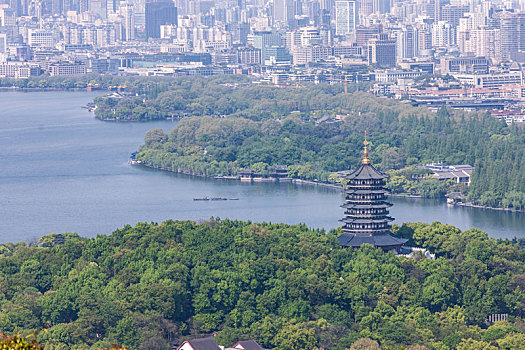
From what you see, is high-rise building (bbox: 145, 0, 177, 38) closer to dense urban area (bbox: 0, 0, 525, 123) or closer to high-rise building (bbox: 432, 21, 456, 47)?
dense urban area (bbox: 0, 0, 525, 123)

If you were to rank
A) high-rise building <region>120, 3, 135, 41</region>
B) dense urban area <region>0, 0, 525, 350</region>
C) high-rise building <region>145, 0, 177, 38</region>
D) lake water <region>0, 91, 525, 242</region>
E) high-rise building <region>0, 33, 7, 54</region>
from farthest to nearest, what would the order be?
1. high-rise building <region>120, 3, 135, 41</region>
2. high-rise building <region>145, 0, 177, 38</region>
3. high-rise building <region>0, 33, 7, 54</region>
4. lake water <region>0, 91, 525, 242</region>
5. dense urban area <region>0, 0, 525, 350</region>

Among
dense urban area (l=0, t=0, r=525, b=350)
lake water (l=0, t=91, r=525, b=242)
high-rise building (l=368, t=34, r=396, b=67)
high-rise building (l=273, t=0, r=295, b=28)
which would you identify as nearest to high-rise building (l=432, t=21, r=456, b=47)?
dense urban area (l=0, t=0, r=525, b=350)

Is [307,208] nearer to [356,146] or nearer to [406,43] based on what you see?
[356,146]

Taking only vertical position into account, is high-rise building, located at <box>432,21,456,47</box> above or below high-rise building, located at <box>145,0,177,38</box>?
below

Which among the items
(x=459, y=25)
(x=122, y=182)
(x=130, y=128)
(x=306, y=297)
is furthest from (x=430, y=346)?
(x=459, y=25)

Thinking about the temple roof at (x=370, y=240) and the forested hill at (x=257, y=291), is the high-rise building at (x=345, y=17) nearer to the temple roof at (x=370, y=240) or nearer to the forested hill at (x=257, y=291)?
the forested hill at (x=257, y=291)

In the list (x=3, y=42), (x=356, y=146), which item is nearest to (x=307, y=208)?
(x=356, y=146)
